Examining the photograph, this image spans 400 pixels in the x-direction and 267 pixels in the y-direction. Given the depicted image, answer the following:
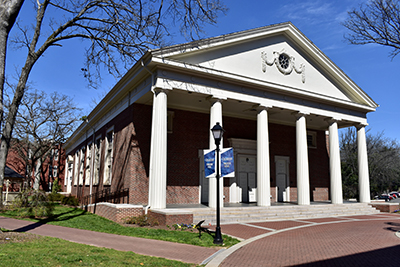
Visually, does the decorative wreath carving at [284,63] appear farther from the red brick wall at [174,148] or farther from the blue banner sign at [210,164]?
the blue banner sign at [210,164]

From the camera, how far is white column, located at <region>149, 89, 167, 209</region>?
1441cm

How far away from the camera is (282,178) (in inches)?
960

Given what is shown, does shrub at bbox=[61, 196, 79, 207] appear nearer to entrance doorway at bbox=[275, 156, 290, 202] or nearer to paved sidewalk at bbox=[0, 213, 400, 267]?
paved sidewalk at bbox=[0, 213, 400, 267]

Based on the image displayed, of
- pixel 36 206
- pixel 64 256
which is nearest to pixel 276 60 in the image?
pixel 36 206

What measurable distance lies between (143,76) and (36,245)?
35.2ft

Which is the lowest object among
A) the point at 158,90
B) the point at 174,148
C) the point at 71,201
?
the point at 71,201

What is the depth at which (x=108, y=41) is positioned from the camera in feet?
40.4

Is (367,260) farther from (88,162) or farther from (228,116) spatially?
(88,162)

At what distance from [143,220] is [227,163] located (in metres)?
4.88

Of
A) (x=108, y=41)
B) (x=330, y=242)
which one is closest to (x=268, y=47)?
(x=108, y=41)

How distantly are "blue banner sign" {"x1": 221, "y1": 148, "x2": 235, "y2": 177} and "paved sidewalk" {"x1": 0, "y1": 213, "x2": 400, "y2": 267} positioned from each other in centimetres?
228

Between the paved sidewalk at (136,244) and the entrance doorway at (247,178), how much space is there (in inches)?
510

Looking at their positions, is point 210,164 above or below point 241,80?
below

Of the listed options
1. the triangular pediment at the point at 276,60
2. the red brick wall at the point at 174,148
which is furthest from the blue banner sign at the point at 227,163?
the red brick wall at the point at 174,148
